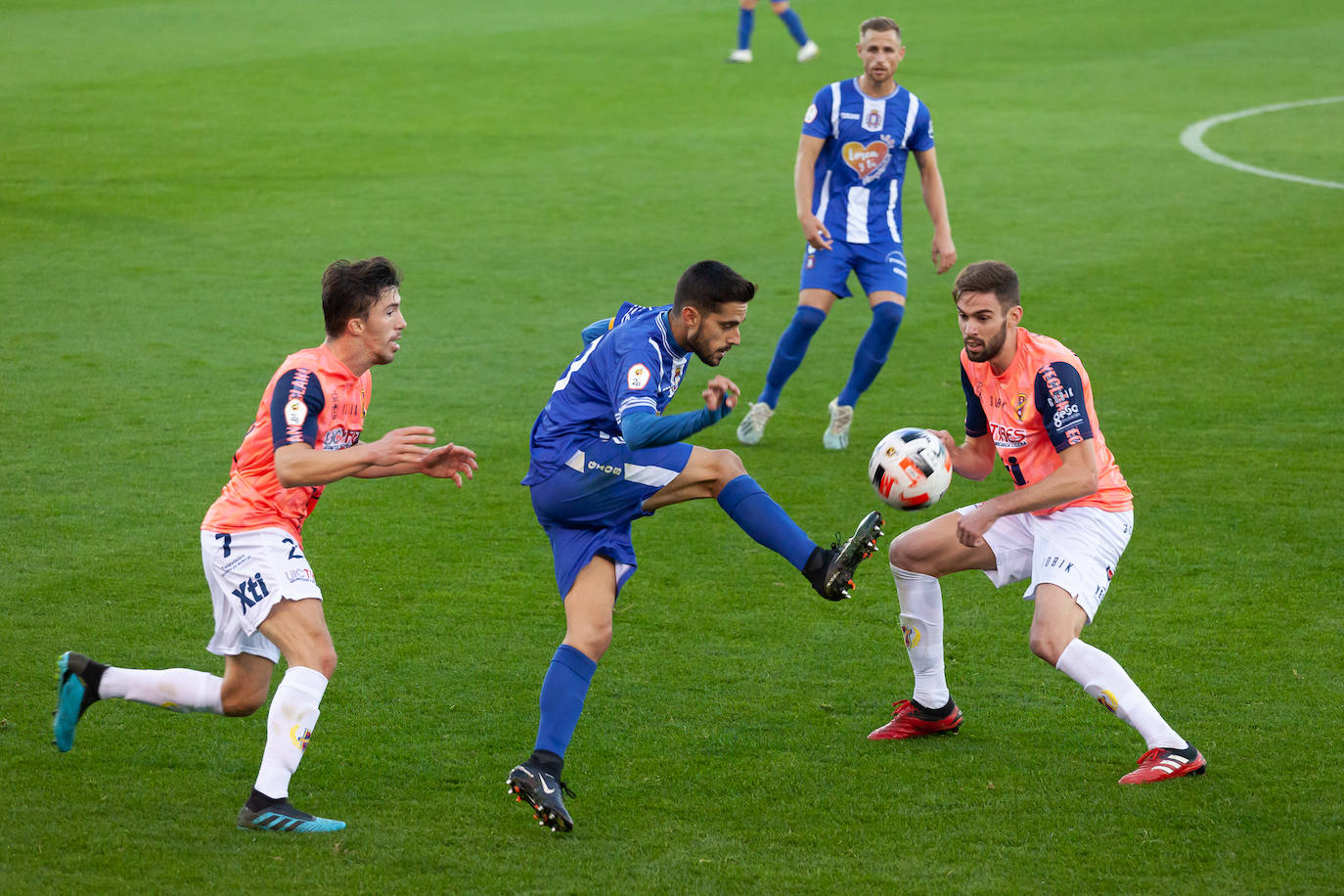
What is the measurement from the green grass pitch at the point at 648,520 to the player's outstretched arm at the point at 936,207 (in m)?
1.11

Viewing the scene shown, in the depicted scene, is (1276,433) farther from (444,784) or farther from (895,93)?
(444,784)

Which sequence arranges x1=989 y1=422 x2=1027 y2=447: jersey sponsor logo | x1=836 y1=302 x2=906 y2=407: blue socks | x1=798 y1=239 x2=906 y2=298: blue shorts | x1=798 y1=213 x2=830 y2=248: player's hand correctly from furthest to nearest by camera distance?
1. x1=798 y1=239 x2=906 y2=298: blue shorts
2. x1=836 y1=302 x2=906 y2=407: blue socks
3. x1=798 y1=213 x2=830 y2=248: player's hand
4. x1=989 y1=422 x2=1027 y2=447: jersey sponsor logo

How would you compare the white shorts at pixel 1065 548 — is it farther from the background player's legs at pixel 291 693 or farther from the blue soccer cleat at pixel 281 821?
the blue soccer cleat at pixel 281 821

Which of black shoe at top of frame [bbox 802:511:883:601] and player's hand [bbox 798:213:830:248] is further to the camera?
player's hand [bbox 798:213:830:248]

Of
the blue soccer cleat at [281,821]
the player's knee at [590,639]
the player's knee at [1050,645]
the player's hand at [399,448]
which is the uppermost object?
the player's hand at [399,448]

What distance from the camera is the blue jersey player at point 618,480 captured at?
4746mm

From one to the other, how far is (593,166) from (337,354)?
13.8 metres

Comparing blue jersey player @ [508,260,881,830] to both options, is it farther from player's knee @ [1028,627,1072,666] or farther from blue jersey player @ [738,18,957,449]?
blue jersey player @ [738,18,957,449]

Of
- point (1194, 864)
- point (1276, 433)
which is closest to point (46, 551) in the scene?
point (1194, 864)

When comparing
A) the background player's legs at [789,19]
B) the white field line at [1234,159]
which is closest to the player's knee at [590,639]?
the white field line at [1234,159]

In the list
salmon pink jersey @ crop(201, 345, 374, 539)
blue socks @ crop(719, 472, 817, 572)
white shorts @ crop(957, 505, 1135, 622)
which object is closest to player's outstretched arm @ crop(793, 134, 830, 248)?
white shorts @ crop(957, 505, 1135, 622)

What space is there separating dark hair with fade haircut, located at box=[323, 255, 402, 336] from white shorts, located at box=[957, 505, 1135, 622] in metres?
2.26

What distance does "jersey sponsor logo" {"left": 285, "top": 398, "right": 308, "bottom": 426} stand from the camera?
182 inches

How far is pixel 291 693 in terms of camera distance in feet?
15.0
